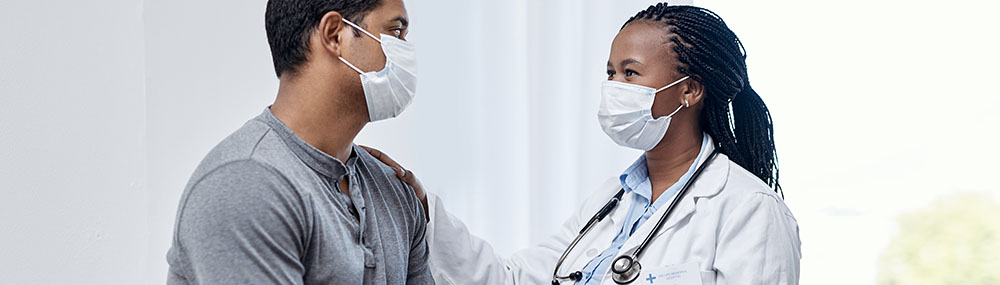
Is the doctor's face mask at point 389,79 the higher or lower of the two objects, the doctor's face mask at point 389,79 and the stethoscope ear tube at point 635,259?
the higher

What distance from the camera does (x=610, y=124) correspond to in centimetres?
160

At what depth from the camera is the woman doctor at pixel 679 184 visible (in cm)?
143

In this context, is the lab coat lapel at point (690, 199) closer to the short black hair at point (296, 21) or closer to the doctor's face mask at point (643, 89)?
the doctor's face mask at point (643, 89)

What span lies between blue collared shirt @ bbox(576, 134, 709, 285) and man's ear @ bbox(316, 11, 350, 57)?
2.36 ft

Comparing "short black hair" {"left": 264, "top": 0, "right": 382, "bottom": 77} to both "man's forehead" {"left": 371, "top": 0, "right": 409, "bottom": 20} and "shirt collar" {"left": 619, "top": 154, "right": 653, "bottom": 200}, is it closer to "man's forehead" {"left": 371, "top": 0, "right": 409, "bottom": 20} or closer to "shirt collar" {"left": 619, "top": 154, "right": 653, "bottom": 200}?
"man's forehead" {"left": 371, "top": 0, "right": 409, "bottom": 20}

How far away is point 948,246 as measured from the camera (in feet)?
8.30

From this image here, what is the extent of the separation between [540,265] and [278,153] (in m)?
0.86

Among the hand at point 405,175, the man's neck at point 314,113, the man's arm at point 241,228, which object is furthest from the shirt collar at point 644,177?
the man's arm at point 241,228

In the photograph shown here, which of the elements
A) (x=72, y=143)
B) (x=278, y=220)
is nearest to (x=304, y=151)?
(x=278, y=220)

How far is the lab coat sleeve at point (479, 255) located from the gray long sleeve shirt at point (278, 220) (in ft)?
1.01

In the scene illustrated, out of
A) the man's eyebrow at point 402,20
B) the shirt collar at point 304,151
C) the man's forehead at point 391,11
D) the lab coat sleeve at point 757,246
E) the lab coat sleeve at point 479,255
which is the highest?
the man's forehead at point 391,11

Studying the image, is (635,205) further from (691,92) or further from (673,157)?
(691,92)

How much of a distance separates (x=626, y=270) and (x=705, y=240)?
15 cm

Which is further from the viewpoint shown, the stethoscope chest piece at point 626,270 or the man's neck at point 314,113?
the stethoscope chest piece at point 626,270
